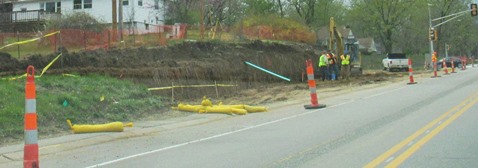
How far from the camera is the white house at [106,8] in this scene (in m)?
50.7

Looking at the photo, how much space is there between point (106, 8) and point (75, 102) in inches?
1508

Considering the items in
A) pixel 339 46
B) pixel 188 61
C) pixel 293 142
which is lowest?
pixel 293 142

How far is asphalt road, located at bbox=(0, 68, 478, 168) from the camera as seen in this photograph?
7984 mm

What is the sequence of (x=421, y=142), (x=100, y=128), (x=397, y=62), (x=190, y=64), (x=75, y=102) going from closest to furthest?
(x=421, y=142), (x=100, y=128), (x=75, y=102), (x=190, y=64), (x=397, y=62)

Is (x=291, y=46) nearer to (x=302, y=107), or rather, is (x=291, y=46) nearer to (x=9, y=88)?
(x=302, y=107)

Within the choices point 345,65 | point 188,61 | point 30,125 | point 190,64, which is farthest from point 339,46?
point 30,125

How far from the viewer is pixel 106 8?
5103cm

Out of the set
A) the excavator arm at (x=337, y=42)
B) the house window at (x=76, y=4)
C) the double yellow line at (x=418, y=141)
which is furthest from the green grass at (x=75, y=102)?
the house window at (x=76, y=4)

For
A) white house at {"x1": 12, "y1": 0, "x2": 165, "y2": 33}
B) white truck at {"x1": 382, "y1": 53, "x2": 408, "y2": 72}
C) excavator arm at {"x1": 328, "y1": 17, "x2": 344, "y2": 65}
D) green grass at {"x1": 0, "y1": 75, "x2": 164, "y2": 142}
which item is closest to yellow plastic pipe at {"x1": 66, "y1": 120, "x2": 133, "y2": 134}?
green grass at {"x1": 0, "y1": 75, "x2": 164, "y2": 142}

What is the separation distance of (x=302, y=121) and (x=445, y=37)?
82.5 meters

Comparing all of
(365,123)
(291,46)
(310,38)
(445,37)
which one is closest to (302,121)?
(365,123)

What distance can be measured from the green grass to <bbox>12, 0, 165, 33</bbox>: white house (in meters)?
31.4

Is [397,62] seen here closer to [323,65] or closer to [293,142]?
[323,65]

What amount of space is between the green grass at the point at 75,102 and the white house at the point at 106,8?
31.4 m
